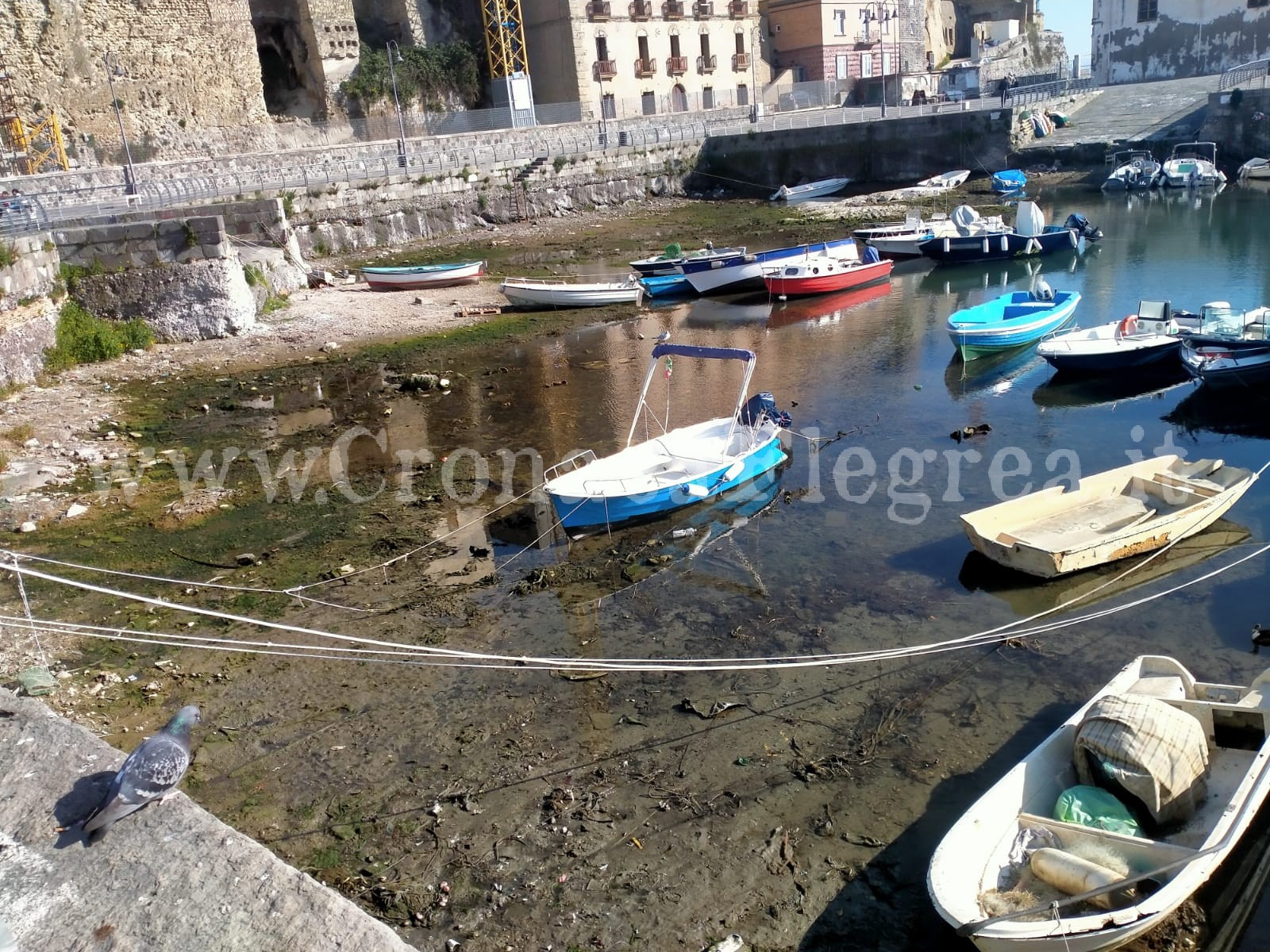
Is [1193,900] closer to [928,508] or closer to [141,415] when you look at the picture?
[928,508]

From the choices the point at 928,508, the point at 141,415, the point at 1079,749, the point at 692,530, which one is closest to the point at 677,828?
the point at 1079,749

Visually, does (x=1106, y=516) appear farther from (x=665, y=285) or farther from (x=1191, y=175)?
(x=1191, y=175)

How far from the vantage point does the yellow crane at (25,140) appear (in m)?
33.1

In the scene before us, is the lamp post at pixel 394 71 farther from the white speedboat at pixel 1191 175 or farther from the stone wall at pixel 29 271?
the white speedboat at pixel 1191 175

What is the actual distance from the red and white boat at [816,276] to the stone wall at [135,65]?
25.8 metres

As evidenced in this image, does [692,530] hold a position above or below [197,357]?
below

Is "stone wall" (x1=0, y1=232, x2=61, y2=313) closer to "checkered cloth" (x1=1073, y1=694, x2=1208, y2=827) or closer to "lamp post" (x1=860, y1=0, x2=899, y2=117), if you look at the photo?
"checkered cloth" (x1=1073, y1=694, x2=1208, y2=827)

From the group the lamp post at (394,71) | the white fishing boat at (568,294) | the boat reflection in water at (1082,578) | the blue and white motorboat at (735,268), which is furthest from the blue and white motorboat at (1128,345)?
the lamp post at (394,71)

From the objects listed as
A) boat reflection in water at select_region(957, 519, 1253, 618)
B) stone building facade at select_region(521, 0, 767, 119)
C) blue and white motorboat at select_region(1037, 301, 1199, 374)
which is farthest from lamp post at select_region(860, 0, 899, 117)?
boat reflection in water at select_region(957, 519, 1253, 618)

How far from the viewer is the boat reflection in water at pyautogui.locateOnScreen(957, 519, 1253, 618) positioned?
1055cm

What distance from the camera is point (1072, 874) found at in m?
6.00

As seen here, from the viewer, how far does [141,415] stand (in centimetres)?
1680

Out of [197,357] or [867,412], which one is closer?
[867,412]

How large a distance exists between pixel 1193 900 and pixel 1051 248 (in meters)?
26.3
